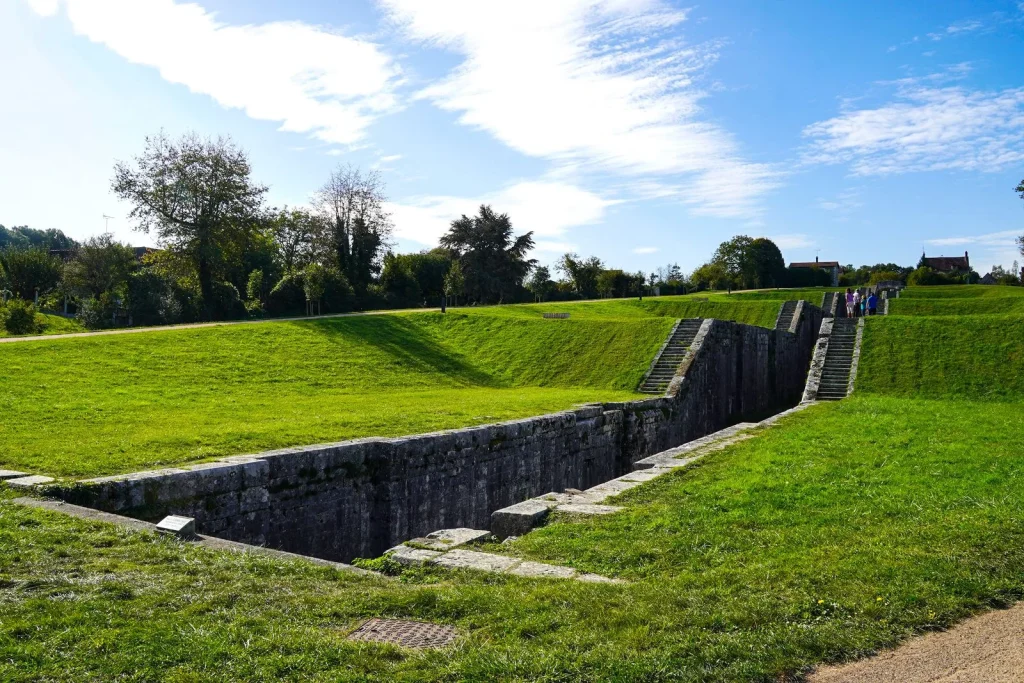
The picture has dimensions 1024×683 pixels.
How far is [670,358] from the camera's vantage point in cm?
2597

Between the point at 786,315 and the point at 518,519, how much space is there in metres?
31.8

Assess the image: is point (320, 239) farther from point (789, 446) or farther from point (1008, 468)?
point (1008, 468)

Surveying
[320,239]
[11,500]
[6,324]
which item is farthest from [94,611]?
[320,239]

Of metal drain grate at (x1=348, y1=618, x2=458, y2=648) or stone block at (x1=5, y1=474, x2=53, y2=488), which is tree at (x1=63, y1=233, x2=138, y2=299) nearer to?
stone block at (x1=5, y1=474, x2=53, y2=488)

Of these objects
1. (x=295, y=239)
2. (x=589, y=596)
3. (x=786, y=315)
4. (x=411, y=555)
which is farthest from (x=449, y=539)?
(x=295, y=239)

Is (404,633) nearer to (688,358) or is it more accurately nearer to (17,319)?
(688,358)

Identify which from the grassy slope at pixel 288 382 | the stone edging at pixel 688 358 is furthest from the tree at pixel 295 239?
the stone edging at pixel 688 358

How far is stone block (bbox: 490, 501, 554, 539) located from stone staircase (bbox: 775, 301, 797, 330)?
94.4 ft

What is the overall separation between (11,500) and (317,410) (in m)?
8.61

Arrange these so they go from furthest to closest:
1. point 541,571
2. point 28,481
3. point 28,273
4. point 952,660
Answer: point 28,273 < point 28,481 < point 541,571 < point 952,660

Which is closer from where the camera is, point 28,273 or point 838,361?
point 838,361

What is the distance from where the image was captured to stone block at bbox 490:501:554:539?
9.03 meters

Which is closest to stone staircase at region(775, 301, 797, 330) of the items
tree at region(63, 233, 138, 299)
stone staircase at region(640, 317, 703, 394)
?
stone staircase at region(640, 317, 703, 394)

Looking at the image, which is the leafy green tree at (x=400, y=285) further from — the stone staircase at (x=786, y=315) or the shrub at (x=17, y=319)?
the shrub at (x=17, y=319)
